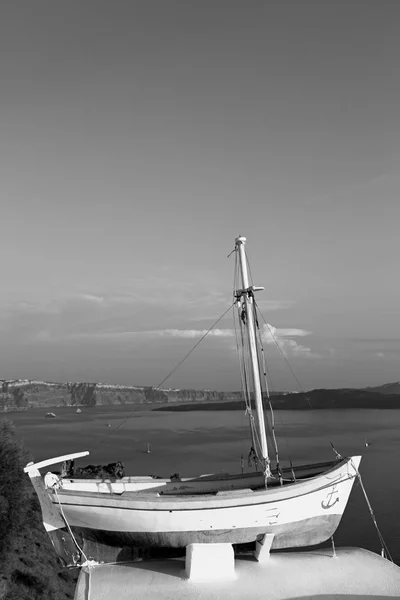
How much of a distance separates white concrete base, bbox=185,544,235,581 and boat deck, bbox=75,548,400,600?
0.57 feet

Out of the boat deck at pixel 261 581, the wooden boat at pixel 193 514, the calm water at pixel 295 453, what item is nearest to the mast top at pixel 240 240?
the wooden boat at pixel 193 514

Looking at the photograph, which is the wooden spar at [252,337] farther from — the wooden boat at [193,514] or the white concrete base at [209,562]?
the white concrete base at [209,562]

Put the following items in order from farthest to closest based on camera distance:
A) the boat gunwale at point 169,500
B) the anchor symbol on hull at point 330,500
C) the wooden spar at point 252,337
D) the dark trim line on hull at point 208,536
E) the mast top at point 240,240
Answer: the mast top at point 240,240 → the wooden spar at point 252,337 → the anchor symbol on hull at point 330,500 → the dark trim line on hull at point 208,536 → the boat gunwale at point 169,500

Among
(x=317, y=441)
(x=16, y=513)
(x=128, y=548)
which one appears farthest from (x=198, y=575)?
(x=317, y=441)

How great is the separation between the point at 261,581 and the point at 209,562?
1233mm

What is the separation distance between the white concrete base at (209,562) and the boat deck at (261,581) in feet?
0.57

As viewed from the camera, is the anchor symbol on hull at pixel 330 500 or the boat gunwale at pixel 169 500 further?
the anchor symbol on hull at pixel 330 500

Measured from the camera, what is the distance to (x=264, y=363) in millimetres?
14391

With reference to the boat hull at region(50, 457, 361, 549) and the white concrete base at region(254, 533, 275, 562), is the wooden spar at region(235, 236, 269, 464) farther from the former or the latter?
the white concrete base at region(254, 533, 275, 562)

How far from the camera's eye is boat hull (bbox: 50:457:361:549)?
1079cm

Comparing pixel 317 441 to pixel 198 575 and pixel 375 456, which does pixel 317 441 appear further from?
pixel 198 575

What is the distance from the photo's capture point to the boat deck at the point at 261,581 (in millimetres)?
9750

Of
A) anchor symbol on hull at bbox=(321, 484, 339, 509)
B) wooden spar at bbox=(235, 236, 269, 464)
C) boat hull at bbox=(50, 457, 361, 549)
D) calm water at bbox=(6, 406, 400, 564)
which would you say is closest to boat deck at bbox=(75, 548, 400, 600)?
boat hull at bbox=(50, 457, 361, 549)

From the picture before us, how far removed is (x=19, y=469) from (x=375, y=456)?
160ft
